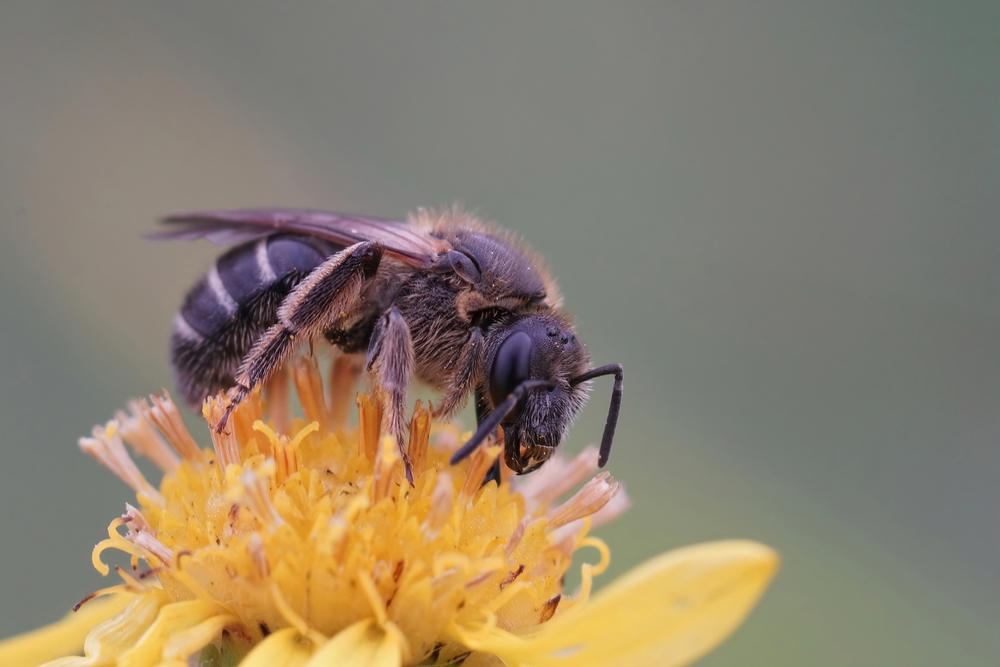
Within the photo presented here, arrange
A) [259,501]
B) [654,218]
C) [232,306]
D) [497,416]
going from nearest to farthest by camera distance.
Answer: [259,501] → [497,416] → [232,306] → [654,218]

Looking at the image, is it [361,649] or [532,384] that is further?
[532,384]

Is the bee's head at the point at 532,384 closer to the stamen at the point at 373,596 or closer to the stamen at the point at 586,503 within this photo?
the stamen at the point at 586,503

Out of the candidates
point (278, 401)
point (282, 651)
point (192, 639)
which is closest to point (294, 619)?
point (282, 651)

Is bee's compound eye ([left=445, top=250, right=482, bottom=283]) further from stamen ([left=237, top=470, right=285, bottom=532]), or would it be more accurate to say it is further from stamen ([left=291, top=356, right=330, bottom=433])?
stamen ([left=237, top=470, right=285, bottom=532])

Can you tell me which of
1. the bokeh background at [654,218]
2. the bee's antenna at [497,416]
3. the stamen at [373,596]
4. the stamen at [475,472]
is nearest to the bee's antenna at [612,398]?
the bee's antenna at [497,416]

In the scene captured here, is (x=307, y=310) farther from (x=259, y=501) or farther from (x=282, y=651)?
(x=282, y=651)

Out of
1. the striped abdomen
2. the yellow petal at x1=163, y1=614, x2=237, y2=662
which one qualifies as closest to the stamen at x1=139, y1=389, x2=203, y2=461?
the striped abdomen

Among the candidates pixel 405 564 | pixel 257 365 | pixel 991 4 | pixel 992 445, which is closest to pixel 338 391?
pixel 257 365

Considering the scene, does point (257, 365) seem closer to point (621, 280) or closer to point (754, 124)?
point (621, 280)
